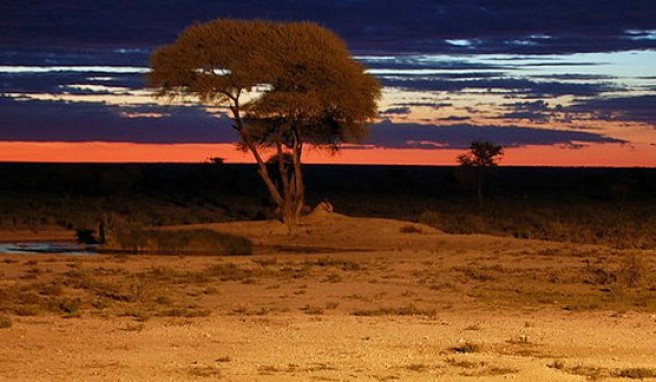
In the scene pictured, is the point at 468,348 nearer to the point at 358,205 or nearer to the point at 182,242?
the point at 182,242

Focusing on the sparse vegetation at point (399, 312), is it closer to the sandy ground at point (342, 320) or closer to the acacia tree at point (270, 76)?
the sandy ground at point (342, 320)

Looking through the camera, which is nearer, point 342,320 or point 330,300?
point 342,320

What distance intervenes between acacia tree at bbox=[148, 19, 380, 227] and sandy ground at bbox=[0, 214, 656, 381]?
7.41 metres

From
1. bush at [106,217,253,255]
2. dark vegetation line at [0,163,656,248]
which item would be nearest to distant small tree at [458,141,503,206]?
dark vegetation line at [0,163,656,248]

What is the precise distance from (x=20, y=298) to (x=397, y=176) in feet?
269

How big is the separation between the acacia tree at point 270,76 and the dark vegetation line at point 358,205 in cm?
613

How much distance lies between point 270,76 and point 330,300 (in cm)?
1863

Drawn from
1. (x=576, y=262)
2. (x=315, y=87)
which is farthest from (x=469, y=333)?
(x=315, y=87)

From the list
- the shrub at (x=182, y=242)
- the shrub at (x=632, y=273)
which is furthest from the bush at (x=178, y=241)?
the shrub at (x=632, y=273)

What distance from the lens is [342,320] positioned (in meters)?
18.5

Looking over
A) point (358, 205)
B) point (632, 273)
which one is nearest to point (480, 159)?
point (358, 205)

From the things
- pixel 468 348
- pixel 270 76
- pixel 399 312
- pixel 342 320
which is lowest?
pixel 399 312

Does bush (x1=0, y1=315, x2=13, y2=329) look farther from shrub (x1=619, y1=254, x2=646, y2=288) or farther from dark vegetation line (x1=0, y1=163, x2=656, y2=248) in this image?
dark vegetation line (x1=0, y1=163, x2=656, y2=248)

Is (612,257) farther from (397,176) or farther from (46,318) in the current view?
(397,176)
